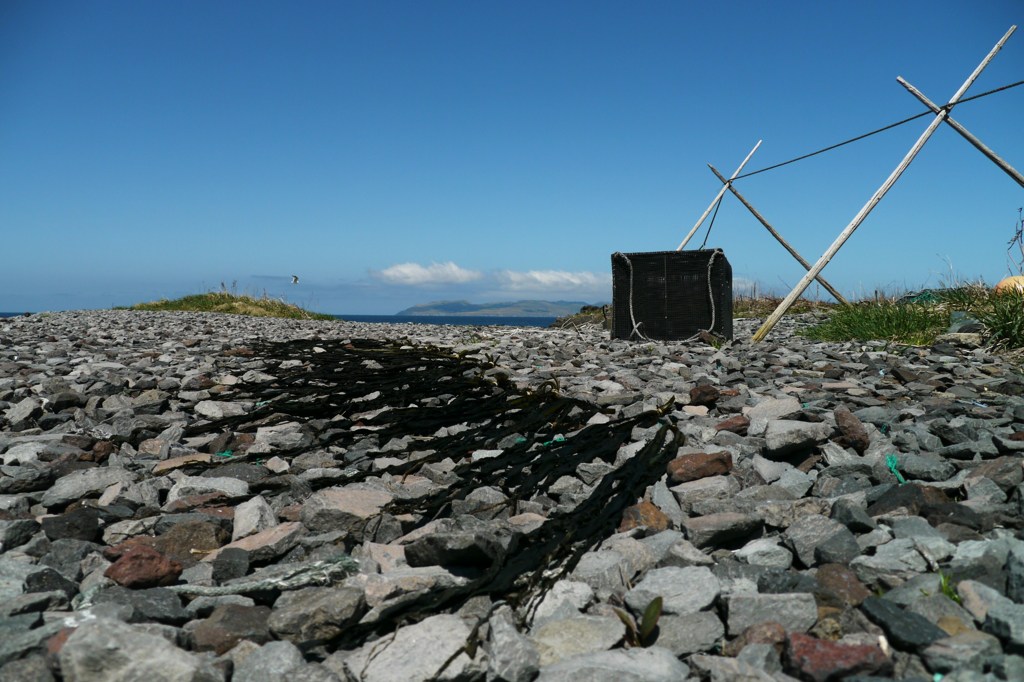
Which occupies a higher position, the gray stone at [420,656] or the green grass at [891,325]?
the green grass at [891,325]

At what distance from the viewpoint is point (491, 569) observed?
5.77 ft

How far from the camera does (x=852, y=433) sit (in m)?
2.77

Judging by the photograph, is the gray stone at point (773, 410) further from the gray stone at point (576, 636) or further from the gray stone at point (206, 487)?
the gray stone at point (206, 487)

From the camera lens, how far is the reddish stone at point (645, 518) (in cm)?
218

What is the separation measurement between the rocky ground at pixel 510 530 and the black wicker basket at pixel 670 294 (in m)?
3.58

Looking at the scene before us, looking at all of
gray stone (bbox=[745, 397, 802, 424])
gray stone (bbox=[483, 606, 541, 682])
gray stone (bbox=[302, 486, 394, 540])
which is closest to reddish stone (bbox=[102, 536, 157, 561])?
gray stone (bbox=[302, 486, 394, 540])

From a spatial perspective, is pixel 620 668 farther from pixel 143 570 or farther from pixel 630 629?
pixel 143 570

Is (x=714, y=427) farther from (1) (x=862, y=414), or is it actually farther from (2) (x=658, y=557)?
(2) (x=658, y=557)

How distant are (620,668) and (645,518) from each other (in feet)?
2.91

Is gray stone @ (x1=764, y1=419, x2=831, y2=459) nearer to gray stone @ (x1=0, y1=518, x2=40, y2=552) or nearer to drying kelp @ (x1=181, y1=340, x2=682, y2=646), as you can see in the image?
drying kelp @ (x1=181, y1=340, x2=682, y2=646)

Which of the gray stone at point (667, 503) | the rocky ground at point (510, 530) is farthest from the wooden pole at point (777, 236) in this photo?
the gray stone at point (667, 503)

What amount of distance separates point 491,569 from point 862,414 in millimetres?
2292

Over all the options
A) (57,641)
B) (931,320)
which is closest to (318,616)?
(57,641)

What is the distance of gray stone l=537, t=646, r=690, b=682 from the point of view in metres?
1.34
